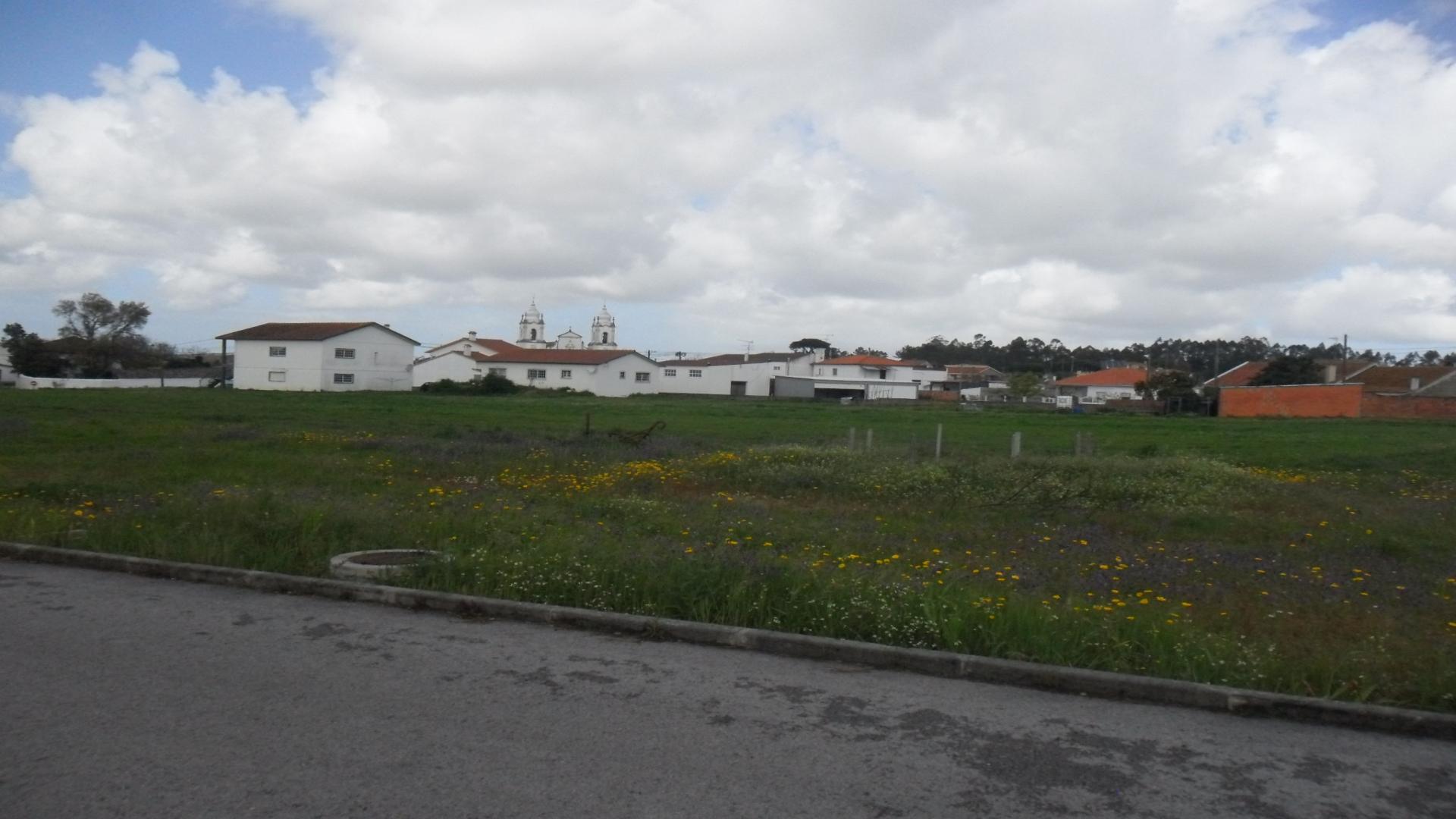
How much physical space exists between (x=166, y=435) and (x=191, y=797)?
24298mm

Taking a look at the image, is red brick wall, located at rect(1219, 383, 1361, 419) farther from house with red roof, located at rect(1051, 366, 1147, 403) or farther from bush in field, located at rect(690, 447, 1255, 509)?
bush in field, located at rect(690, 447, 1255, 509)

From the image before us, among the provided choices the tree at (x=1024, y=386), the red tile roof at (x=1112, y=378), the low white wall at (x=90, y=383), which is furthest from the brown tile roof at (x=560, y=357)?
the red tile roof at (x=1112, y=378)

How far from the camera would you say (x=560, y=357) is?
84.1 meters

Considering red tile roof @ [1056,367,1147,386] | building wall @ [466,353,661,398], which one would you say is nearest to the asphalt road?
building wall @ [466,353,661,398]

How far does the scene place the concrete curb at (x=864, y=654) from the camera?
5957 millimetres

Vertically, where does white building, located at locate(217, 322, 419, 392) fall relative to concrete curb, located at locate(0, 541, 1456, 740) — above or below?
above

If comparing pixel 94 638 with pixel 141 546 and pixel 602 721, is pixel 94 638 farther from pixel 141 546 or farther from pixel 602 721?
pixel 602 721

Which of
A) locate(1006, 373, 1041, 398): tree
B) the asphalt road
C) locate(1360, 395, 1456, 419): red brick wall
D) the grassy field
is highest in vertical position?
locate(1006, 373, 1041, 398): tree

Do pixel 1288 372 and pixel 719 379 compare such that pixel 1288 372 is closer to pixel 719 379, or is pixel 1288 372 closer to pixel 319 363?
pixel 719 379

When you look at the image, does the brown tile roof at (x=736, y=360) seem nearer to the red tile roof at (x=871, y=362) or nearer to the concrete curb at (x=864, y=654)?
the red tile roof at (x=871, y=362)

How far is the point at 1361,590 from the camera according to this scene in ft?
31.7

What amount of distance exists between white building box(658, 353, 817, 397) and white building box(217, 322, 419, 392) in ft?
78.9

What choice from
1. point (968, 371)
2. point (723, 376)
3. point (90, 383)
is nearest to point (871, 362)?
point (723, 376)

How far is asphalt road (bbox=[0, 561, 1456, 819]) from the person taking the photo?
4766 mm
